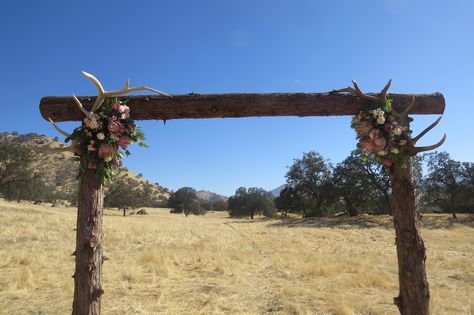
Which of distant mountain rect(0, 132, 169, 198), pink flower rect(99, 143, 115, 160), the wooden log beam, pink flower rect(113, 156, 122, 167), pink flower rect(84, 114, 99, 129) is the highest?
distant mountain rect(0, 132, 169, 198)

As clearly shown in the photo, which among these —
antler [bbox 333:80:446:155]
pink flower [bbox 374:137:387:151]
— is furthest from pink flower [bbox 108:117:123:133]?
pink flower [bbox 374:137:387:151]

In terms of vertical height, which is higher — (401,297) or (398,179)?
(398,179)

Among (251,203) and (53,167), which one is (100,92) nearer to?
(251,203)

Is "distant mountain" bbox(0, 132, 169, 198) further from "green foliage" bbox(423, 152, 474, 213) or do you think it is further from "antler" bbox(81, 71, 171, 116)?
"antler" bbox(81, 71, 171, 116)

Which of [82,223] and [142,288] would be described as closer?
[82,223]

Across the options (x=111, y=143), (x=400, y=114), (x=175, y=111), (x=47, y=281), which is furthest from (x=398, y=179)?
(x=47, y=281)

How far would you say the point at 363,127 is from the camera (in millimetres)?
5629

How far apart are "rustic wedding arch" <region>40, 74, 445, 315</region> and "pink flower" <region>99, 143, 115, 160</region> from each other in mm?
283

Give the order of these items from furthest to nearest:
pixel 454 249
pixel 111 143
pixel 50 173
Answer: pixel 50 173, pixel 454 249, pixel 111 143

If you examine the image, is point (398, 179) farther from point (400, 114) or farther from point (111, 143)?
point (111, 143)

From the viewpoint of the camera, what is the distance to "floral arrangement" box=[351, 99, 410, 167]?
546 cm

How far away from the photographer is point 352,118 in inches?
235

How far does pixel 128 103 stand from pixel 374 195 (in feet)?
139

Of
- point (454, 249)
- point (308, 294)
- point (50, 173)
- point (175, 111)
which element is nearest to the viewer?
point (175, 111)
